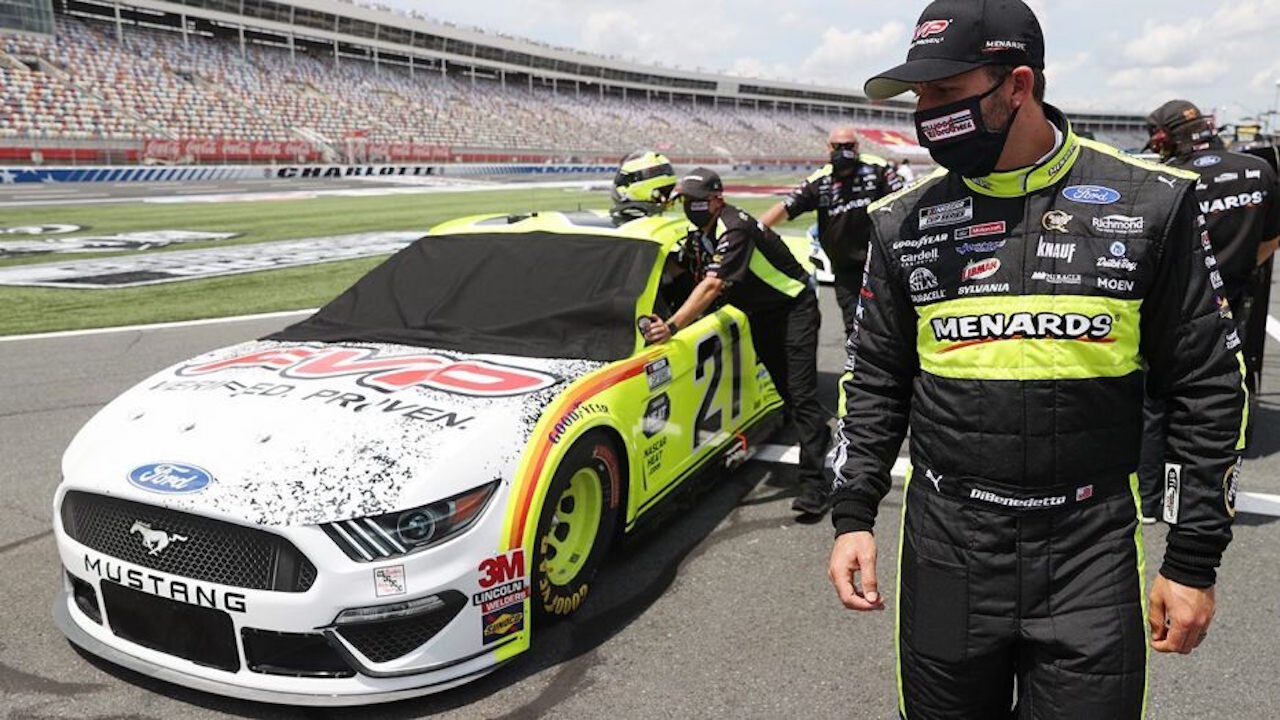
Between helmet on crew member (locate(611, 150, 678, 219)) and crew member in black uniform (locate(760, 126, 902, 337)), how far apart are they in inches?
26.7

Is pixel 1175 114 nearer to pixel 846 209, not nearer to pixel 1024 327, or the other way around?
pixel 846 209

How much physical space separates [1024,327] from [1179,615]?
578 millimetres

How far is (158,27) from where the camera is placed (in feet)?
167

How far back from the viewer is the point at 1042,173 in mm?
1779

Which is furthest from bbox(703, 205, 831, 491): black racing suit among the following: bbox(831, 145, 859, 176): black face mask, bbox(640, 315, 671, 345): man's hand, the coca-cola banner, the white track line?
the coca-cola banner

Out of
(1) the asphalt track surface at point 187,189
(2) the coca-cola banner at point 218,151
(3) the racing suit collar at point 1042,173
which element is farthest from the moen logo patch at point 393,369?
(2) the coca-cola banner at point 218,151

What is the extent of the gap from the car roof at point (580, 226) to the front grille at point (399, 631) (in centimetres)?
221

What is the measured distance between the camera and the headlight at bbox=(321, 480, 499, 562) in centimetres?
267

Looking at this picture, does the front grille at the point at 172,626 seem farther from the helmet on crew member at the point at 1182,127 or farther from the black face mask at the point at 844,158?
the helmet on crew member at the point at 1182,127

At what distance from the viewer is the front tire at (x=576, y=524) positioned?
3.15 m

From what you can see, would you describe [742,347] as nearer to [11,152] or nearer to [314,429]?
[314,429]

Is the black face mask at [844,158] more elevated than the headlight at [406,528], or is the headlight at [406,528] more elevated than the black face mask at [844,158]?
the black face mask at [844,158]

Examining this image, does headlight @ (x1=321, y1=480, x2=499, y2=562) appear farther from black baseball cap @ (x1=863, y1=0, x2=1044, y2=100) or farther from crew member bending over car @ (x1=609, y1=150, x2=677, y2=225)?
crew member bending over car @ (x1=609, y1=150, x2=677, y2=225)

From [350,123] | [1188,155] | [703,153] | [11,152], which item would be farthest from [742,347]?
[703,153]
